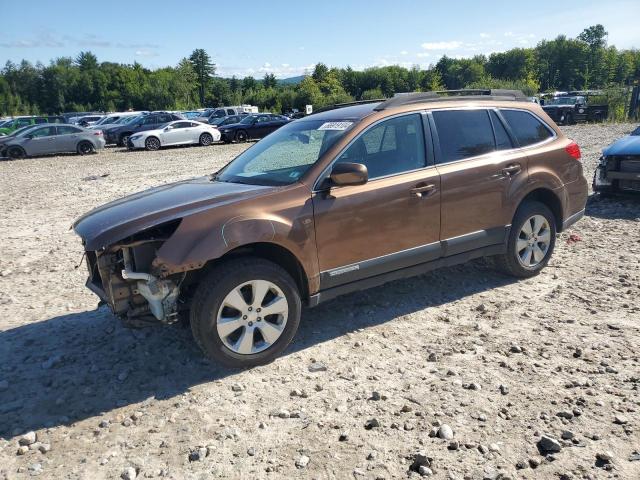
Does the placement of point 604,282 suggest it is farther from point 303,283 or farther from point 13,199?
point 13,199

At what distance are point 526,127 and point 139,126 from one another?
25096 millimetres

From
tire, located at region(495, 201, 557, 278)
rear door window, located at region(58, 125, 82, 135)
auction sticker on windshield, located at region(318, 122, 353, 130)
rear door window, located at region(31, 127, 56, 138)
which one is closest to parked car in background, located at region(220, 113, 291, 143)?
rear door window, located at region(58, 125, 82, 135)

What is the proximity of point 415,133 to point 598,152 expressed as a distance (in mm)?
13099

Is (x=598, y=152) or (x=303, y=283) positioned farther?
(x=598, y=152)

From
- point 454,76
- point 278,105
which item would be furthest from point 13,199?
point 454,76

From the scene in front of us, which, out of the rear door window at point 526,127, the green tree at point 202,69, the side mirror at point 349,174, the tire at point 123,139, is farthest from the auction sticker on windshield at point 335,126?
the green tree at point 202,69

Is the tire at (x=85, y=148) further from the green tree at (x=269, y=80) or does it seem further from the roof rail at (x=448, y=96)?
the green tree at (x=269, y=80)

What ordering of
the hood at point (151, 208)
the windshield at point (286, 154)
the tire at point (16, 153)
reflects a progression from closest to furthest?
the hood at point (151, 208)
the windshield at point (286, 154)
the tire at point (16, 153)

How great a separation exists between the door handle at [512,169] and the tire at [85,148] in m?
22.5

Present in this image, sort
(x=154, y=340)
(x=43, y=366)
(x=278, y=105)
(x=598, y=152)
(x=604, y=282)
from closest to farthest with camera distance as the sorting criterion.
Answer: (x=43, y=366), (x=154, y=340), (x=604, y=282), (x=598, y=152), (x=278, y=105)

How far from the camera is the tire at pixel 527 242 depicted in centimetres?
522

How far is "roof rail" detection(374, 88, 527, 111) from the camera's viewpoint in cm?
474

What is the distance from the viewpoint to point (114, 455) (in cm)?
303

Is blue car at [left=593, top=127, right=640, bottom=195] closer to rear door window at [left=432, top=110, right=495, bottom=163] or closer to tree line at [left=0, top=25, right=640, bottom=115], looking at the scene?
rear door window at [left=432, top=110, right=495, bottom=163]
